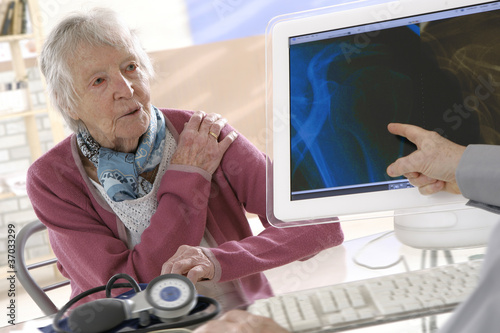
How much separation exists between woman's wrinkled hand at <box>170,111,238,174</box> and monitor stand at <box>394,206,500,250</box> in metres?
0.46

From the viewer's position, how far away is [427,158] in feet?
2.87

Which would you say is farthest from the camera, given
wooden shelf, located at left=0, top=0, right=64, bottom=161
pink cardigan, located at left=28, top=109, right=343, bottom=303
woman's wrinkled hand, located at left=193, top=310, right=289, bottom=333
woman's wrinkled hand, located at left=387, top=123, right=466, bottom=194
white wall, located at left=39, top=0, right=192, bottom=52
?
white wall, located at left=39, top=0, right=192, bottom=52

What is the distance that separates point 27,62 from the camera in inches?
125

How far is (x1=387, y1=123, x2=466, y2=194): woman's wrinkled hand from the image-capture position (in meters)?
0.88

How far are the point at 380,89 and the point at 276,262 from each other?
424 millimetres

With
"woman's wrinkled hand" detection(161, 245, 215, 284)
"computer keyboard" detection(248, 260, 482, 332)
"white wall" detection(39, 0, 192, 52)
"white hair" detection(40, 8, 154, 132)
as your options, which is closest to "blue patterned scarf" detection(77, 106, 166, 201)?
"white hair" detection(40, 8, 154, 132)

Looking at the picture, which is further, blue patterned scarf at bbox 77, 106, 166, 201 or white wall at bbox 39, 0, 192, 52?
white wall at bbox 39, 0, 192, 52

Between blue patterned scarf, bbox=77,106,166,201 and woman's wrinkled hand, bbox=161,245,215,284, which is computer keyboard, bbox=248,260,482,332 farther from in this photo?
blue patterned scarf, bbox=77,106,166,201

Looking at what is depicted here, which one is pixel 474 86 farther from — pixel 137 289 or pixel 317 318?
pixel 137 289

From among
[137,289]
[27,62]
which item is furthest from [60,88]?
[27,62]

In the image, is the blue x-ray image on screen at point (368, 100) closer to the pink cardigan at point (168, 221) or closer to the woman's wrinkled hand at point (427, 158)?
the woman's wrinkled hand at point (427, 158)

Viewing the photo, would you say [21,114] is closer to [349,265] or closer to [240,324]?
[349,265]

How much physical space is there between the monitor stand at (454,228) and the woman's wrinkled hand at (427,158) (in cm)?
17

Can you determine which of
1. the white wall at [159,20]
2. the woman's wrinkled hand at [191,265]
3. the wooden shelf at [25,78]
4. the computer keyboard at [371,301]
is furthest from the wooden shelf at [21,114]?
the computer keyboard at [371,301]
